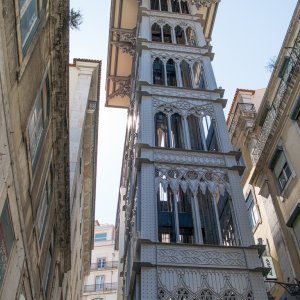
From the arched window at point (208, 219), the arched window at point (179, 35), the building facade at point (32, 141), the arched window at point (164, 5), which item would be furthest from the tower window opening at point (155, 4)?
the building facade at point (32, 141)

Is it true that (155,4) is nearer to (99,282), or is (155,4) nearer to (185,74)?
(185,74)

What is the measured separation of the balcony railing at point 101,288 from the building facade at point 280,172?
120ft

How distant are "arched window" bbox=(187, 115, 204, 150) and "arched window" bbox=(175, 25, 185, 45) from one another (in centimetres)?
769

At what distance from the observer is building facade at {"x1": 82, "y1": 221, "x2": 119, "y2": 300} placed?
53719 millimetres

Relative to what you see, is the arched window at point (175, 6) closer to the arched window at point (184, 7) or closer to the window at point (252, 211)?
the arched window at point (184, 7)

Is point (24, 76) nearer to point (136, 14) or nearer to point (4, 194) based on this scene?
point (4, 194)

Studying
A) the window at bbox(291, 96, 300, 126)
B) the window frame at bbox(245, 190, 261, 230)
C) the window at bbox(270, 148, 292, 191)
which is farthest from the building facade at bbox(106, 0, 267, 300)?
the window frame at bbox(245, 190, 261, 230)

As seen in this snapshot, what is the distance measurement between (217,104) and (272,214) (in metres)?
5.38

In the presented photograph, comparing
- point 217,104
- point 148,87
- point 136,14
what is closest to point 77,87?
point 136,14

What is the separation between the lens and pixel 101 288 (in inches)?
2142

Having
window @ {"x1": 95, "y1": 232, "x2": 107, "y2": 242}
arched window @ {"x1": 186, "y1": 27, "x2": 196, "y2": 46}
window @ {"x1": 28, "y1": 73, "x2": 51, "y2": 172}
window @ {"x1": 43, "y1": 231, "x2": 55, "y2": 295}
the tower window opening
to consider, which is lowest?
window @ {"x1": 43, "y1": 231, "x2": 55, "y2": 295}

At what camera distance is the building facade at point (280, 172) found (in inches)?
634

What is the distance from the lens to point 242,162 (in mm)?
22891

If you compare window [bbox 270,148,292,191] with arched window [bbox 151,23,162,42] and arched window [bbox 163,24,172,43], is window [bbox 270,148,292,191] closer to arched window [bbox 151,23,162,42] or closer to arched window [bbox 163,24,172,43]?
arched window [bbox 163,24,172,43]
